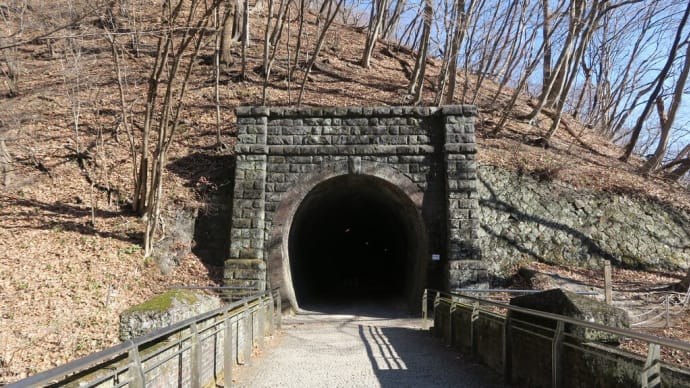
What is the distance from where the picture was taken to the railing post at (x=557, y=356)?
4.33 m

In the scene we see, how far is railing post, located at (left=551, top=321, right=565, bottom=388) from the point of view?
14.2ft

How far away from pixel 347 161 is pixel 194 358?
8431mm

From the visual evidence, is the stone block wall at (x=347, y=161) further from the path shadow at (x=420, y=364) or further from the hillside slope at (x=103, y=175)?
the path shadow at (x=420, y=364)

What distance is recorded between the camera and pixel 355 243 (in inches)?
997

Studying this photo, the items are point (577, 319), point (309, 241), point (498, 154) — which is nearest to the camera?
point (577, 319)

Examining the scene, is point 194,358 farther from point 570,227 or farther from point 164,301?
point 570,227

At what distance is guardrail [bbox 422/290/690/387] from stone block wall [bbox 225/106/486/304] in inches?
196

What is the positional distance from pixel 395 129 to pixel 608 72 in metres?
23.3

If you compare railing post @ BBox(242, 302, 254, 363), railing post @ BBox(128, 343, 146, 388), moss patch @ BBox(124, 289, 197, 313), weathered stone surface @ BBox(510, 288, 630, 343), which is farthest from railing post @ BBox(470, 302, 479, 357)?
railing post @ BBox(128, 343, 146, 388)

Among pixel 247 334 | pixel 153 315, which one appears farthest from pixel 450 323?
pixel 153 315

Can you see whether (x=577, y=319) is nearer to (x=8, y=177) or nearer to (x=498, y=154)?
(x=498, y=154)

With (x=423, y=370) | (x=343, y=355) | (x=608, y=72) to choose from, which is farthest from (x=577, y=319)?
(x=608, y=72)

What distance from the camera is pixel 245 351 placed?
628 cm

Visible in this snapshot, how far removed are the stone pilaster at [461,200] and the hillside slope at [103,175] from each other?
334cm
